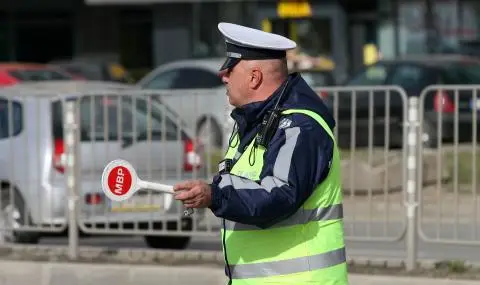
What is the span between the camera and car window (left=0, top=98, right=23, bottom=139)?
930 centimetres

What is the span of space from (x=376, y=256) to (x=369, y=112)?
1.14 meters

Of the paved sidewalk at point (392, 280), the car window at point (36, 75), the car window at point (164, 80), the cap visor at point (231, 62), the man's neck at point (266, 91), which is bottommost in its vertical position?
the paved sidewalk at point (392, 280)

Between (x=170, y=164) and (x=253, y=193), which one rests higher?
(x=253, y=193)

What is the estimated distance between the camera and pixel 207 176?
8.94m

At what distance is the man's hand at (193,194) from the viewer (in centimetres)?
358

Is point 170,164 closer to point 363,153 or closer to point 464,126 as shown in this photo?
point 363,153

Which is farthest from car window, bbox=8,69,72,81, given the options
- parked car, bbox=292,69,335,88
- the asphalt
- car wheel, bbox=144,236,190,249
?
car wheel, bbox=144,236,190,249

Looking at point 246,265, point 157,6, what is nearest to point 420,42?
point 157,6

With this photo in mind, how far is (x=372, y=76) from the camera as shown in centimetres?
1855

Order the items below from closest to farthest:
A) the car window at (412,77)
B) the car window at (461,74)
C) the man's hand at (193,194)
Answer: the man's hand at (193,194) → the car window at (412,77) → the car window at (461,74)

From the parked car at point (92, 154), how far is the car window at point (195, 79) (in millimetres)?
11118

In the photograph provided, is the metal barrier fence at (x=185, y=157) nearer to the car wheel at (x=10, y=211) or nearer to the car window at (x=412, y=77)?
the car wheel at (x=10, y=211)

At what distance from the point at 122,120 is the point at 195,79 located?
11.9m

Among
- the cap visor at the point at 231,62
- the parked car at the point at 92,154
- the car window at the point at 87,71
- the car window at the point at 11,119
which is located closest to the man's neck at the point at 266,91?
the cap visor at the point at 231,62
